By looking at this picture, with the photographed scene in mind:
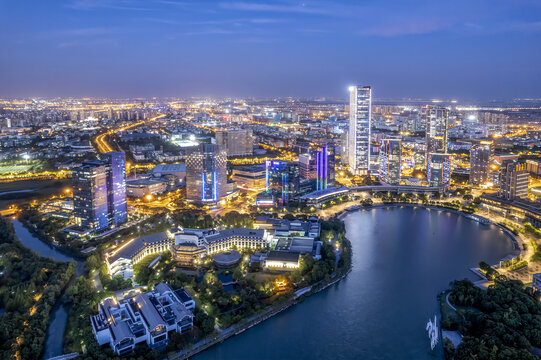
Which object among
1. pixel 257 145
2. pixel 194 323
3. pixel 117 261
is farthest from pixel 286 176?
pixel 257 145

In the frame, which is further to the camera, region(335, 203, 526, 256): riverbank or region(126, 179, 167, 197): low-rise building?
region(126, 179, 167, 197): low-rise building

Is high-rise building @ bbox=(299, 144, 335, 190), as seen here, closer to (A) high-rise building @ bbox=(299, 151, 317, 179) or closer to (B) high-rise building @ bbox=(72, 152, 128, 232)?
(A) high-rise building @ bbox=(299, 151, 317, 179)

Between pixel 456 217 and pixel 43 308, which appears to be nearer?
pixel 43 308

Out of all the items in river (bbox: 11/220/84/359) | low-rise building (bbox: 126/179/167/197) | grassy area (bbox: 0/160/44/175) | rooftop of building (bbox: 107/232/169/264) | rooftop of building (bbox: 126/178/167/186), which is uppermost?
grassy area (bbox: 0/160/44/175)

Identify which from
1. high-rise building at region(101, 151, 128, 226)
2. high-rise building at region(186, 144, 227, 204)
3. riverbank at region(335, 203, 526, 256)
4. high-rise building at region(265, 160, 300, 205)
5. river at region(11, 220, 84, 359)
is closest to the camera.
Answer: river at region(11, 220, 84, 359)

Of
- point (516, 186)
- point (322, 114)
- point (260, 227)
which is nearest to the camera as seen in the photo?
point (260, 227)

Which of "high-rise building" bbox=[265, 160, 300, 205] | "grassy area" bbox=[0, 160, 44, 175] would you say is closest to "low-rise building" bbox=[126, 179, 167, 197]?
"high-rise building" bbox=[265, 160, 300, 205]

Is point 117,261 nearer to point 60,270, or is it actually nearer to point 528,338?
point 60,270
